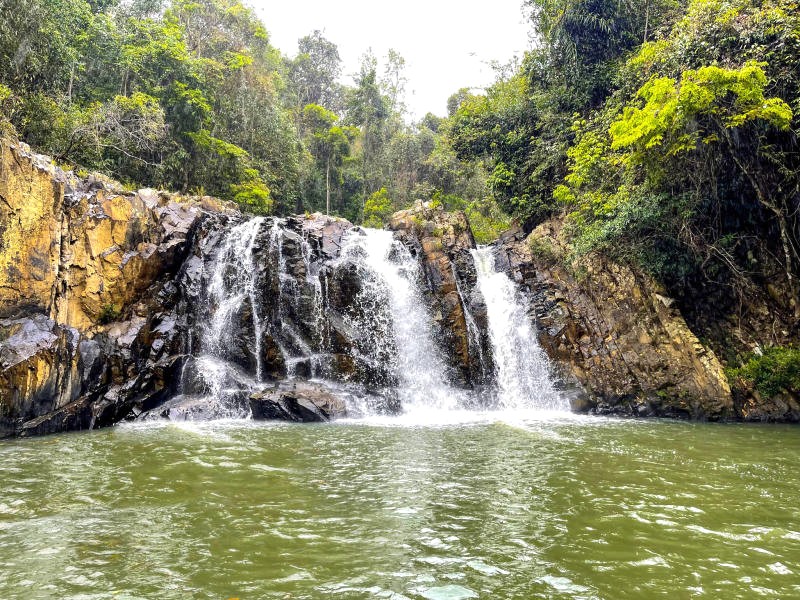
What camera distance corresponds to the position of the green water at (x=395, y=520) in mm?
3619

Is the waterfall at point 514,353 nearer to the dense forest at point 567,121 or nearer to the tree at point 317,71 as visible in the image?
the dense forest at point 567,121

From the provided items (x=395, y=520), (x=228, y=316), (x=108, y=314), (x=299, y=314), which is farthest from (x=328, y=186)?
(x=395, y=520)

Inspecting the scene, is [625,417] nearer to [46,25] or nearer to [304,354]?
[304,354]

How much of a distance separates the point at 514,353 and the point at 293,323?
668 centimetres

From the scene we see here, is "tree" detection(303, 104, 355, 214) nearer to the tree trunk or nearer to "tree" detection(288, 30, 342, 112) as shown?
the tree trunk

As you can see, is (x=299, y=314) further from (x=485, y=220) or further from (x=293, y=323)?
(x=485, y=220)

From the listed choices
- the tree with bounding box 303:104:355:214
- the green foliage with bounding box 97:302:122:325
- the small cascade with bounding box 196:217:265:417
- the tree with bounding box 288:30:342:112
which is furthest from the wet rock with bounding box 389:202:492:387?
the tree with bounding box 288:30:342:112

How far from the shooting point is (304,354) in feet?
46.0

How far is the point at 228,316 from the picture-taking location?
14.0 m

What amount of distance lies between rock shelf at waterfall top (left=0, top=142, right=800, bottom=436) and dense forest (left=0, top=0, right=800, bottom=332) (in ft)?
6.98

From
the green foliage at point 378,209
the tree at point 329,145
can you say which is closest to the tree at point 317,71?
the tree at point 329,145

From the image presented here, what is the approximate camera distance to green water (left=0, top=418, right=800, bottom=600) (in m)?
3.62

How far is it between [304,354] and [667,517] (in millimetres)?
10508

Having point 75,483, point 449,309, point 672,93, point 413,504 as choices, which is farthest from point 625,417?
point 75,483
